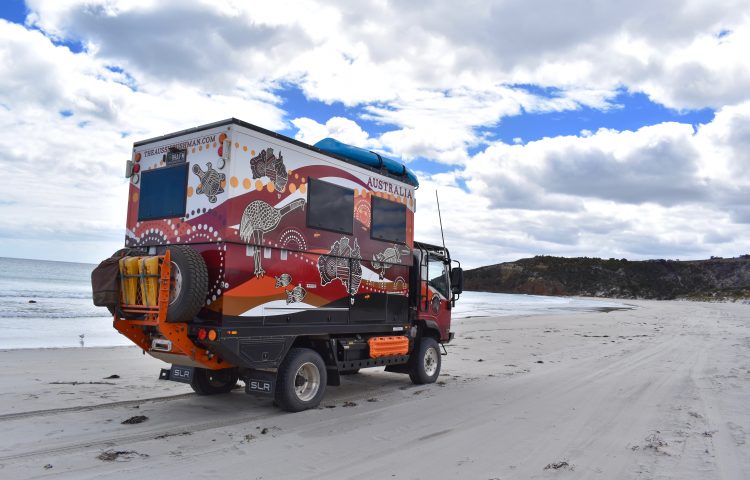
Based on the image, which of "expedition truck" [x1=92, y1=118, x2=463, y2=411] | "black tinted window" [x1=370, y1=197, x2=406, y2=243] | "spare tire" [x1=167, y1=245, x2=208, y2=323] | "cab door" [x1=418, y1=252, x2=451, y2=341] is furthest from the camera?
"cab door" [x1=418, y1=252, x2=451, y2=341]

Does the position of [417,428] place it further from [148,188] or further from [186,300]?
[148,188]

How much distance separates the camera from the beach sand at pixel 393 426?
17.4ft

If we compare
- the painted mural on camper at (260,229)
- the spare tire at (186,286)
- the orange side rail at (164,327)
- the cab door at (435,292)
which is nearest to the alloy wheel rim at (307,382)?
the painted mural on camper at (260,229)

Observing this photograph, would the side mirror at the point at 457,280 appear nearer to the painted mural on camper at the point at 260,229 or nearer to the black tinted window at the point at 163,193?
the painted mural on camper at the point at 260,229

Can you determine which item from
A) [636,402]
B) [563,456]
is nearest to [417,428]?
[563,456]

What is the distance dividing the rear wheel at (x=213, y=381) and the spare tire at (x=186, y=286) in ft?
6.23

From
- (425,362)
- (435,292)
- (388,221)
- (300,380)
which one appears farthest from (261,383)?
(435,292)

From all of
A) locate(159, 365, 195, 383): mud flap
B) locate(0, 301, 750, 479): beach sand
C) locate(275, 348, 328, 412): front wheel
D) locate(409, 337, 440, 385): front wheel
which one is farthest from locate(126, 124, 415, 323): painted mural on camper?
locate(409, 337, 440, 385): front wheel

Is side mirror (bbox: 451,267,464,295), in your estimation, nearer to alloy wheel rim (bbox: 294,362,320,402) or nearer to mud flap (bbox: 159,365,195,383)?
alloy wheel rim (bbox: 294,362,320,402)

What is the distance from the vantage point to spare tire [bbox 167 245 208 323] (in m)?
6.63

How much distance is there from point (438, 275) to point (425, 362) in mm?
1724

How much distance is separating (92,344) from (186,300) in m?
10.9

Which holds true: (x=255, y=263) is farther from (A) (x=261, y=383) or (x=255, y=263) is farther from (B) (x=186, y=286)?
(A) (x=261, y=383)

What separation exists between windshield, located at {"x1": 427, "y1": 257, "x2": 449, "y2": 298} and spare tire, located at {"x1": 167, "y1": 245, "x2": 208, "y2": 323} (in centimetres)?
506
